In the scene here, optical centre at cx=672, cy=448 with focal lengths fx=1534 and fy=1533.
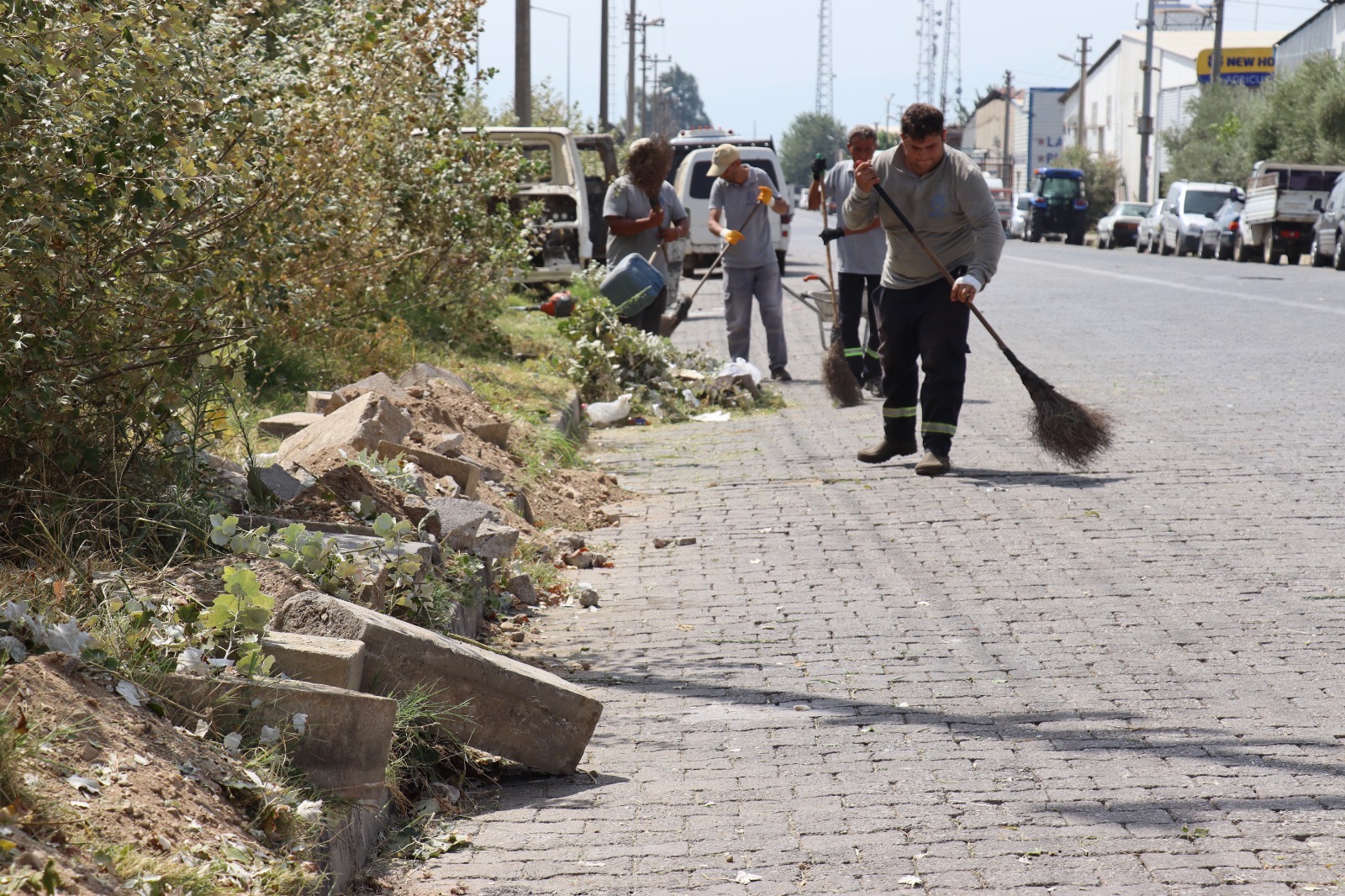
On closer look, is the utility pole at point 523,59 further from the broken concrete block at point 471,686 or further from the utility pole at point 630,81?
the utility pole at point 630,81

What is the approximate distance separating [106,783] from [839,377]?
8336 mm

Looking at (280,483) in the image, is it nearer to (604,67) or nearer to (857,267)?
(857,267)

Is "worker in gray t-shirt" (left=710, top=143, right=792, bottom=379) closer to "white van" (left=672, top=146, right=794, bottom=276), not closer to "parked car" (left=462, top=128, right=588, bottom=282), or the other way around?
"parked car" (left=462, top=128, right=588, bottom=282)

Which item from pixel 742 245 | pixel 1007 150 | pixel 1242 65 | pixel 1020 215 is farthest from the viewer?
pixel 1007 150

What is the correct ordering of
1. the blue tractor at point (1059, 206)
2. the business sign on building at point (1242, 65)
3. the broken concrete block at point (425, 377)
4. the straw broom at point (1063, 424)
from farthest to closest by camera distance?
1. the business sign on building at point (1242, 65)
2. the blue tractor at point (1059, 206)
3. the broken concrete block at point (425, 377)
4. the straw broom at point (1063, 424)

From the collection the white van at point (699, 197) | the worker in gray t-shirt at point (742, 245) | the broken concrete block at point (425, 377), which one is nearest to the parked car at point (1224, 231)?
the white van at point (699, 197)

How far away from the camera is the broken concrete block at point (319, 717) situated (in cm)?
358

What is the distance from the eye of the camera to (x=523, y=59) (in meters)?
27.4

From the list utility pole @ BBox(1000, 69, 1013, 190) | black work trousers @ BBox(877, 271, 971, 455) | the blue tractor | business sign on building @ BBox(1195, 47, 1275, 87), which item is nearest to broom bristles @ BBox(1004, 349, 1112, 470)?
black work trousers @ BBox(877, 271, 971, 455)

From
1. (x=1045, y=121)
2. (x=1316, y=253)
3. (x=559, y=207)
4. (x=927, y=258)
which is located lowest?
(x=1316, y=253)

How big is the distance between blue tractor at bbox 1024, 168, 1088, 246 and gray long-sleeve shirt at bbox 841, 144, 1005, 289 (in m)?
51.8

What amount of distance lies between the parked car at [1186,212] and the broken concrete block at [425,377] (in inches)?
1378

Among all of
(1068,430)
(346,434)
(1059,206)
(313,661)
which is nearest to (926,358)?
(1068,430)

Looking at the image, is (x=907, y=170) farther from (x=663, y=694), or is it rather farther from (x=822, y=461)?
(x=663, y=694)
